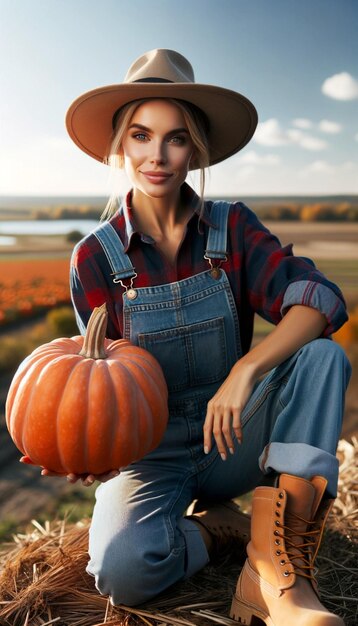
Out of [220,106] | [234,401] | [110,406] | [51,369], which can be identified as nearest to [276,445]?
[234,401]

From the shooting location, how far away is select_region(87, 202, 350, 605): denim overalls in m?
2.35

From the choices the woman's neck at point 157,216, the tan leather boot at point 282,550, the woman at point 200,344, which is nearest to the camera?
the tan leather boot at point 282,550

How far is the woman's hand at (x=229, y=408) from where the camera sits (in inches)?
90.8

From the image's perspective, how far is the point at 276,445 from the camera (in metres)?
2.34

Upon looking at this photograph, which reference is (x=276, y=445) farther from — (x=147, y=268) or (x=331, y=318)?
(x=147, y=268)

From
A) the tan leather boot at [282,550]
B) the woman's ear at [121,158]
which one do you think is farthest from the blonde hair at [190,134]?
the tan leather boot at [282,550]

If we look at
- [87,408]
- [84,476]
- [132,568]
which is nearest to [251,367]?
[87,408]

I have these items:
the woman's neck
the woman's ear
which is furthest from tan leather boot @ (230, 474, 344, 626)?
the woman's ear

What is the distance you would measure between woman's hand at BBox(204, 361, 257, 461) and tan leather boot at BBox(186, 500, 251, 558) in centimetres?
60

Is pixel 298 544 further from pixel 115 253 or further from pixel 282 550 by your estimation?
pixel 115 253

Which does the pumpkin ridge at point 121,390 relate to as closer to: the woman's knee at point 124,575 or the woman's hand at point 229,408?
the woman's hand at point 229,408

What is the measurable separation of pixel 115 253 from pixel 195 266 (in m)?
0.31

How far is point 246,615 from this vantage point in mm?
2285

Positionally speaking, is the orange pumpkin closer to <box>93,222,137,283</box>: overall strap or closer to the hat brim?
<box>93,222,137,283</box>: overall strap
